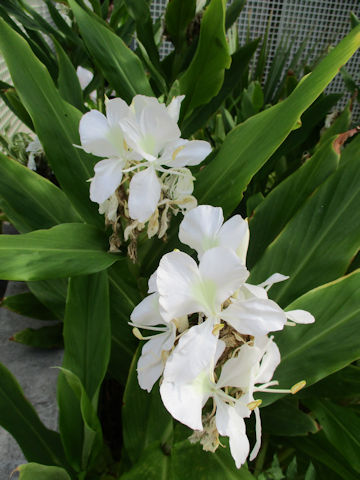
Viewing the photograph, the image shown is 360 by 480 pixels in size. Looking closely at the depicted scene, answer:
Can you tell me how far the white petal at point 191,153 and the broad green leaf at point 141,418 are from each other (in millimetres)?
267

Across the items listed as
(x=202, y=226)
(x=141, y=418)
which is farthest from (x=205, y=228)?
(x=141, y=418)

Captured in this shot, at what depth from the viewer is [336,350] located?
0.44 meters

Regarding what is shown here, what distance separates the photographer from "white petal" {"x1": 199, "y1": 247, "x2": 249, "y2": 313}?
0.27 m

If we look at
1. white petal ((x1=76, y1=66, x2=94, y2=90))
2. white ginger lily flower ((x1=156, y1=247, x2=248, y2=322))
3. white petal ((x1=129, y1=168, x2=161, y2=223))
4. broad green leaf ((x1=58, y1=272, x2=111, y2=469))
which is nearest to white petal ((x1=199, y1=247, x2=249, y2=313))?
white ginger lily flower ((x1=156, y1=247, x2=248, y2=322))

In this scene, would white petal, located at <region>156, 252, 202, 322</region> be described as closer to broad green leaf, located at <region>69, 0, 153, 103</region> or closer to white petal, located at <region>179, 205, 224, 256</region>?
white petal, located at <region>179, 205, 224, 256</region>

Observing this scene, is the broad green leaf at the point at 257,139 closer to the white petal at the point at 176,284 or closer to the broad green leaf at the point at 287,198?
the broad green leaf at the point at 287,198

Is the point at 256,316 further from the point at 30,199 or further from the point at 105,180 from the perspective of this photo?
the point at 30,199

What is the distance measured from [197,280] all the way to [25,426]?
374 millimetres

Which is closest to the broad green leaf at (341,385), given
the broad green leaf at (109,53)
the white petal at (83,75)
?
the broad green leaf at (109,53)

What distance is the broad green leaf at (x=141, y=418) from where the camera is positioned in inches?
20.2

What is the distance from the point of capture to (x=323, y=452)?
0.61 m

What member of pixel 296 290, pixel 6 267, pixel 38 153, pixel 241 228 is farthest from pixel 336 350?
pixel 38 153

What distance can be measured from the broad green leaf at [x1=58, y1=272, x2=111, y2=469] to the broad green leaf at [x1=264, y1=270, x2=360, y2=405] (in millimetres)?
210

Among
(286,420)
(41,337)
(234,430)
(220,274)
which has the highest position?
(220,274)
